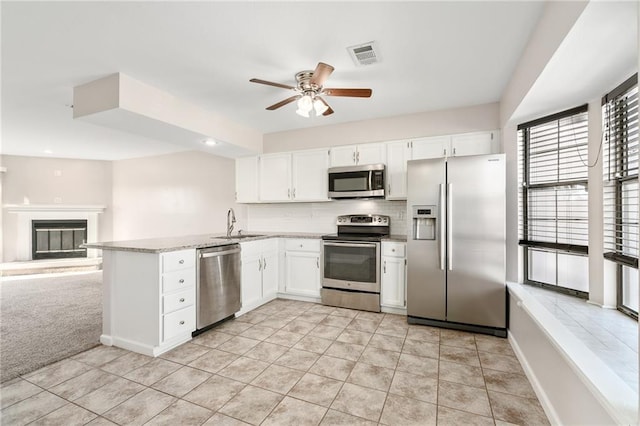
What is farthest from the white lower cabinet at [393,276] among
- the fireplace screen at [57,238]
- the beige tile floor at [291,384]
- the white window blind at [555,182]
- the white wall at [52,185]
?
the fireplace screen at [57,238]

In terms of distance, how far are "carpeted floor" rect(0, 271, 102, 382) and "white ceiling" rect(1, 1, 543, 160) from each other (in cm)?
249

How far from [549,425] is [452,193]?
1.94 m

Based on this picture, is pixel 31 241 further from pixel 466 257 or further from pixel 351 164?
pixel 466 257

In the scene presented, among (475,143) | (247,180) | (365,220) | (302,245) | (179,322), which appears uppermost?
(475,143)

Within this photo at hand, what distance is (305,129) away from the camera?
4371 millimetres

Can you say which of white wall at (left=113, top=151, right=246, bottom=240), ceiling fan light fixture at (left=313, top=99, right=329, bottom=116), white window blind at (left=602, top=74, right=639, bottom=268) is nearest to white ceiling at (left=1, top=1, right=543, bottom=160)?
ceiling fan light fixture at (left=313, top=99, right=329, bottom=116)

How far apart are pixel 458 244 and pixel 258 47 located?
258cm

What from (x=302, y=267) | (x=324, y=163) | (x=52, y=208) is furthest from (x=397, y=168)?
(x=52, y=208)

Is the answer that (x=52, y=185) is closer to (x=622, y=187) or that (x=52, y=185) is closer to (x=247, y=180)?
(x=247, y=180)

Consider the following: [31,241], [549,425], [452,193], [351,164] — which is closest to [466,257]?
[452,193]

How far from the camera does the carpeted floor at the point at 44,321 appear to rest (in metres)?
2.49

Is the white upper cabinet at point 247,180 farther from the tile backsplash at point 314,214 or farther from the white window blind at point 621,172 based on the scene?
the white window blind at point 621,172

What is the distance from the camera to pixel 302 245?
4051 mm

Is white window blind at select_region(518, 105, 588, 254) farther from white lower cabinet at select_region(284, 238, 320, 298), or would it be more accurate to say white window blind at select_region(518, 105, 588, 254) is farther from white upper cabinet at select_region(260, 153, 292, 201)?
white upper cabinet at select_region(260, 153, 292, 201)
